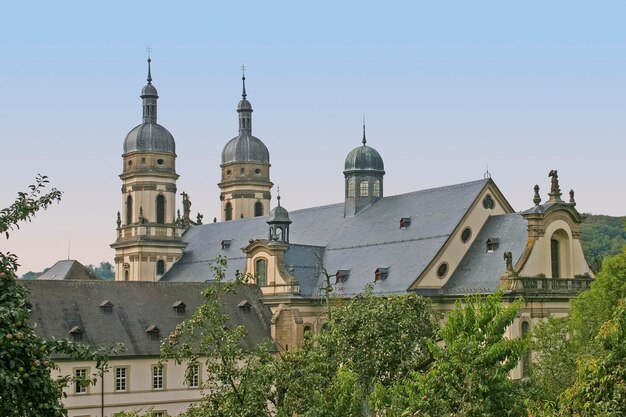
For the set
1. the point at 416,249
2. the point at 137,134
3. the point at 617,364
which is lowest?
the point at 617,364

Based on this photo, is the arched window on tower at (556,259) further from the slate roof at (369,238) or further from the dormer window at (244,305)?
the dormer window at (244,305)

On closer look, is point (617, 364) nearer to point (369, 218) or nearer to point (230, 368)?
point (230, 368)

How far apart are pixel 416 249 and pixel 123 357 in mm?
20410

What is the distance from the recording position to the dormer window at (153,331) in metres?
55.9

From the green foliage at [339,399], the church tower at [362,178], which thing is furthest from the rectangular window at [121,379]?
the green foliage at [339,399]

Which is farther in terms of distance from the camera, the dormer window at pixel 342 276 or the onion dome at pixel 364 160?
the onion dome at pixel 364 160

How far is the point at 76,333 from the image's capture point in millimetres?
52938

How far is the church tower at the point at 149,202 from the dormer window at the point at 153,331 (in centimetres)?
2725

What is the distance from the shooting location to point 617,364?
23703 millimetres


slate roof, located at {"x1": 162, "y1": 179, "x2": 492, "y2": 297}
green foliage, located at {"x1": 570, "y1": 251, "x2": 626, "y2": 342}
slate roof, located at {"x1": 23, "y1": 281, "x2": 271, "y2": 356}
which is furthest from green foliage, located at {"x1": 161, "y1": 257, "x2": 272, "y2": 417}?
slate roof, located at {"x1": 162, "y1": 179, "x2": 492, "y2": 297}

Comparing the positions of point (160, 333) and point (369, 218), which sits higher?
point (369, 218)

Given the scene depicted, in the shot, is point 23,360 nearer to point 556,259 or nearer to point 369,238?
point 556,259

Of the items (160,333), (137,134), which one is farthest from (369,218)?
(137,134)

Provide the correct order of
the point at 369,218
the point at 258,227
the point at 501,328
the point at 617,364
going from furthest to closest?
1. the point at 258,227
2. the point at 369,218
3. the point at 501,328
4. the point at 617,364
